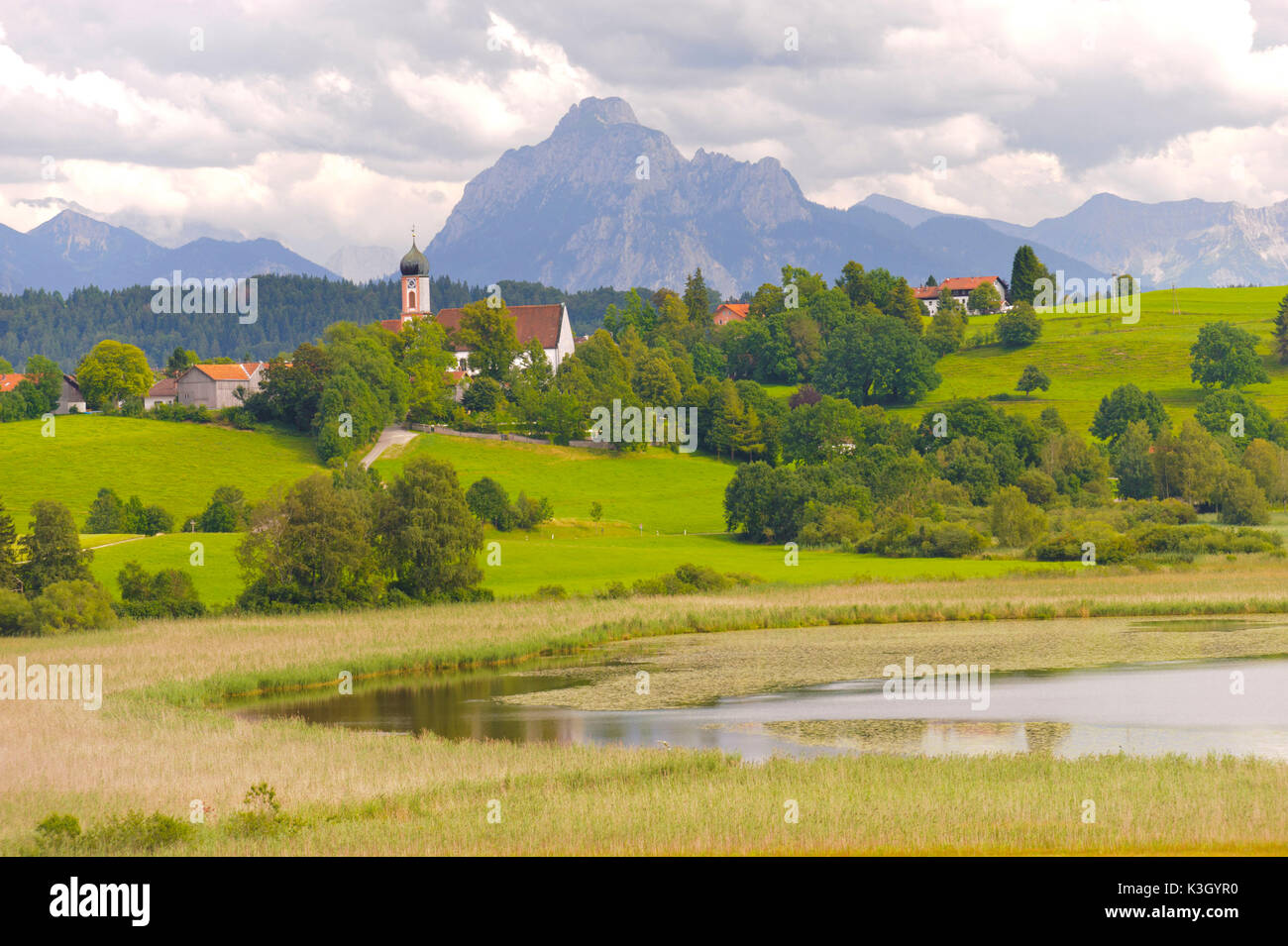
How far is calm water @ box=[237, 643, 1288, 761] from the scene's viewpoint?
29.8 meters

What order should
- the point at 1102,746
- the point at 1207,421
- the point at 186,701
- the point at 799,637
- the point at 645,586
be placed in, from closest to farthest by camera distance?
the point at 1102,746, the point at 186,701, the point at 799,637, the point at 645,586, the point at 1207,421

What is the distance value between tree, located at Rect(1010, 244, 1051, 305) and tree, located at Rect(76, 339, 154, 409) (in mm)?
110046

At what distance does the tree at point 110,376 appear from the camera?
5089 inches

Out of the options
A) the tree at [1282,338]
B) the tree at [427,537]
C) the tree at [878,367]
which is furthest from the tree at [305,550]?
the tree at [1282,338]

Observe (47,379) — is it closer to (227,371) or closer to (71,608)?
(227,371)

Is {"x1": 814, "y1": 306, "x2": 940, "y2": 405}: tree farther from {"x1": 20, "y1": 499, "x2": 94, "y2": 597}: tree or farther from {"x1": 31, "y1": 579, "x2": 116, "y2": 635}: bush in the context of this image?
{"x1": 31, "y1": 579, "x2": 116, "y2": 635}: bush

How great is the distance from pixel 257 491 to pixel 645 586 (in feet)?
150

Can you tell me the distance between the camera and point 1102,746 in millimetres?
28672

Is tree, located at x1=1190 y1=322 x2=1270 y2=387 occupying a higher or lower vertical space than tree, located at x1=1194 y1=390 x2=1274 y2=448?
higher

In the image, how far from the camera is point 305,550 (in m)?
56.7

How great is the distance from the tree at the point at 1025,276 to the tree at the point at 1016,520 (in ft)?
304

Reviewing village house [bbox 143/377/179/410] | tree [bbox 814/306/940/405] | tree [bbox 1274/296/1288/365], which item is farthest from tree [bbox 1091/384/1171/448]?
village house [bbox 143/377/179/410]

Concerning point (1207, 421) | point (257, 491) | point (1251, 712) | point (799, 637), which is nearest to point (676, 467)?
point (257, 491)
